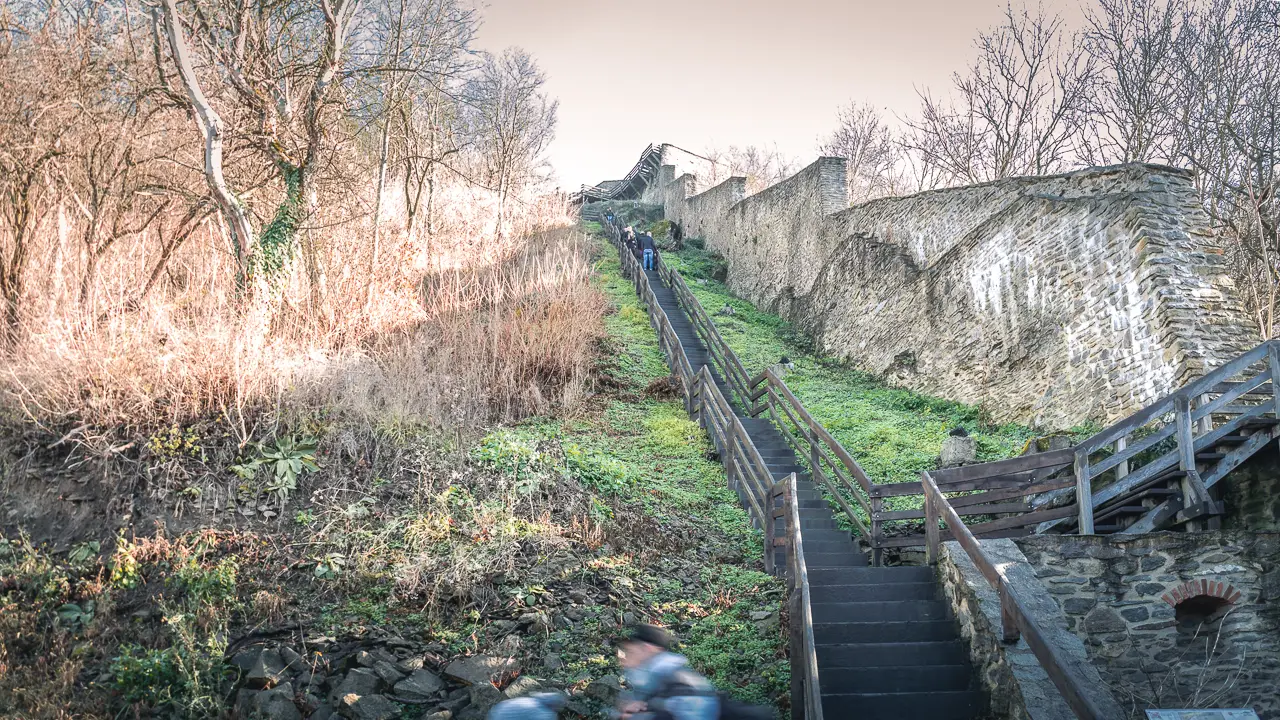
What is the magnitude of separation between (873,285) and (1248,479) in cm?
882

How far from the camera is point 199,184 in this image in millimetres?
11242

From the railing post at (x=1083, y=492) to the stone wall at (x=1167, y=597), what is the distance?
45 centimetres

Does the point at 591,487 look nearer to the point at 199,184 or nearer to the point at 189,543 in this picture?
the point at 189,543

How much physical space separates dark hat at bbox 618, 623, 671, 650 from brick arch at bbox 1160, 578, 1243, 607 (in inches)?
154

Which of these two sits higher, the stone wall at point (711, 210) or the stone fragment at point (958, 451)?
the stone wall at point (711, 210)

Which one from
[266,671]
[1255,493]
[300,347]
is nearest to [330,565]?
[266,671]

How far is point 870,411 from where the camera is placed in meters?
11.9

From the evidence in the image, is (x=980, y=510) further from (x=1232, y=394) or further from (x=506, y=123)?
(x=506, y=123)

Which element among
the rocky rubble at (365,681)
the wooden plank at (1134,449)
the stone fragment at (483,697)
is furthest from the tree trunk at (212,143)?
the wooden plank at (1134,449)

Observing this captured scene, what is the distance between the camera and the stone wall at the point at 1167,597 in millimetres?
5801

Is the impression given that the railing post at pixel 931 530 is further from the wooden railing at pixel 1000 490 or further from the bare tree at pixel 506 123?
the bare tree at pixel 506 123

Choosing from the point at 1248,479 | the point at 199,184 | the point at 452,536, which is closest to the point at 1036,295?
the point at 1248,479

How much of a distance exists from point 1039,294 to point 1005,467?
4.27 metres

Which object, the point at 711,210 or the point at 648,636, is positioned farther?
the point at 711,210
